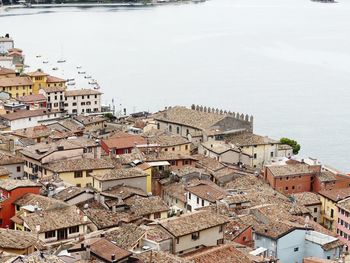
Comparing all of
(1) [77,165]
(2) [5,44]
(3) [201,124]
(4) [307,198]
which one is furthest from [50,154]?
(2) [5,44]

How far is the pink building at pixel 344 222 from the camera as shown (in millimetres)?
18734

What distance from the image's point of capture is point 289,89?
5719cm

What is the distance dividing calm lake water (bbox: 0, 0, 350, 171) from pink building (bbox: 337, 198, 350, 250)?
45.1ft

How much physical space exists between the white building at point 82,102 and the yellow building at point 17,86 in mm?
2629

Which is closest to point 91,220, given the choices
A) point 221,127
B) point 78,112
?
point 221,127

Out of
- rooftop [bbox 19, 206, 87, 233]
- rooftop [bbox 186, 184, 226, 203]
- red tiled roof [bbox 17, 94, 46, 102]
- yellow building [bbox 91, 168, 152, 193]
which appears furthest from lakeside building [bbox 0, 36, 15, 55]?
rooftop [bbox 19, 206, 87, 233]

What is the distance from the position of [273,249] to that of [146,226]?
95.9 inches

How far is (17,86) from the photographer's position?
120ft

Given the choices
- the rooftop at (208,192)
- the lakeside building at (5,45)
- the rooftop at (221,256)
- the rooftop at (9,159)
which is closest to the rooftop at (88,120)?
the rooftop at (9,159)

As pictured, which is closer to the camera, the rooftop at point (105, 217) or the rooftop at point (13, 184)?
the rooftop at point (105, 217)

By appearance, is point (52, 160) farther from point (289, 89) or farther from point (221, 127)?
point (289, 89)

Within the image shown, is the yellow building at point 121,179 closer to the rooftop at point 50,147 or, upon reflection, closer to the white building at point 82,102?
the rooftop at point 50,147

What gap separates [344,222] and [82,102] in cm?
1931

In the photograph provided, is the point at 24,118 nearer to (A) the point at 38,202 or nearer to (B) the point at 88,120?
(B) the point at 88,120
